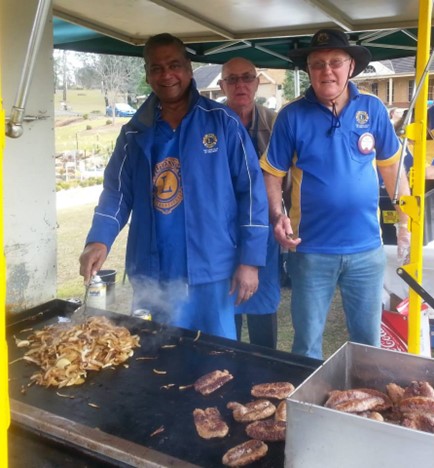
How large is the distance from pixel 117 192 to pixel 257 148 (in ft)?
4.23

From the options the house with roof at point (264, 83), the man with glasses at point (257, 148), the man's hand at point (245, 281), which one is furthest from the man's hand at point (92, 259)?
the house with roof at point (264, 83)

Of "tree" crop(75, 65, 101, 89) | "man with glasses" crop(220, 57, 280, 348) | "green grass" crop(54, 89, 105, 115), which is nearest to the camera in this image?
"man with glasses" crop(220, 57, 280, 348)

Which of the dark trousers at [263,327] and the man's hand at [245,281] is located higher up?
the man's hand at [245,281]

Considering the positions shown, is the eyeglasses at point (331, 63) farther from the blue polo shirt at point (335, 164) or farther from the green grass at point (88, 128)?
the green grass at point (88, 128)

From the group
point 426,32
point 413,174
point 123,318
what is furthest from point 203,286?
point 426,32

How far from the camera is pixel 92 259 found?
108 inches

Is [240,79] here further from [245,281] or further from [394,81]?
[394,81]

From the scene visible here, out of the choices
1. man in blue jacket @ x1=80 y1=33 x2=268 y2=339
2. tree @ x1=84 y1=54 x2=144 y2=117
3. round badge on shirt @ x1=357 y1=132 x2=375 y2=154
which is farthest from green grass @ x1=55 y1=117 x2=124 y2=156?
round badge on shirt @ x1=357 y1=132 x2=375 y2=154

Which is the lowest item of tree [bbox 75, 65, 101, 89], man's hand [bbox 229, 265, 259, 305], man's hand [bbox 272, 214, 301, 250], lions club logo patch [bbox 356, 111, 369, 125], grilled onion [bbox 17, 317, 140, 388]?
grilled onion [bbox 17, 317, 140, 388]

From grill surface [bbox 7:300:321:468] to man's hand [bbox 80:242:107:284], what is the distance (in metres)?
0.37

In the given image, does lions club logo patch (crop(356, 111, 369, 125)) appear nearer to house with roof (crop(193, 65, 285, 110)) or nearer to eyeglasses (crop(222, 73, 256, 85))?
eyeglasses (crop(222, 73, 256, 85))

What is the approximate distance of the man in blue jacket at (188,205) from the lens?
280cm

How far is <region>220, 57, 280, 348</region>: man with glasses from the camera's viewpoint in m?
3.80

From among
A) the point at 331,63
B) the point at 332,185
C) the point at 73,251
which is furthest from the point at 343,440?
→ the point at 73,251
